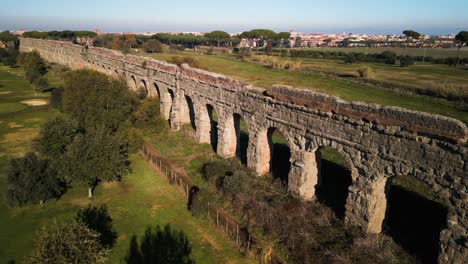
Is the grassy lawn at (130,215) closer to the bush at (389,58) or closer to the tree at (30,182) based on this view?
the tree at (30,182)

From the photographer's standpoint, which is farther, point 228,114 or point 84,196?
point 228,114

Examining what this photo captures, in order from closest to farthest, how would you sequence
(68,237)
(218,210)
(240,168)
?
(68,237), (218,210), (240,168)

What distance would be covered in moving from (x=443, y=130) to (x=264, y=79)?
42.6 m

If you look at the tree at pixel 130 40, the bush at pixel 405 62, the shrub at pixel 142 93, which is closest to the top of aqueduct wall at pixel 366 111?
the shrub at pixel 142 93

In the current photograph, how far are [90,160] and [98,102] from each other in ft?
28.7

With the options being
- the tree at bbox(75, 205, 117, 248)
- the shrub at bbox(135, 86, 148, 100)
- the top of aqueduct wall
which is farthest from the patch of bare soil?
the tree at bbox(75, 205, 117, 248)

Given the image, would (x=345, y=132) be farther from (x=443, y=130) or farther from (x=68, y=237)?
(x=68, y=237)

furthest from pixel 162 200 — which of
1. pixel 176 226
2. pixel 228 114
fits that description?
pixel 228 114

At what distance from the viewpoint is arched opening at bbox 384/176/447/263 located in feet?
38.6

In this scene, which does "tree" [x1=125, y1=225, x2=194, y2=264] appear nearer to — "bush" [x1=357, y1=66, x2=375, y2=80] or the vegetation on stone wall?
the vegetation on stone wall

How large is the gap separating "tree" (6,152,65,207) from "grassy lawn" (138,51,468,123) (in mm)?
29778

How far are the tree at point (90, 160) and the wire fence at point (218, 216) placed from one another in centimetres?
319

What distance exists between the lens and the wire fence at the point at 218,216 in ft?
42.0

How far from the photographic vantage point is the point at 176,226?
48.8ft
